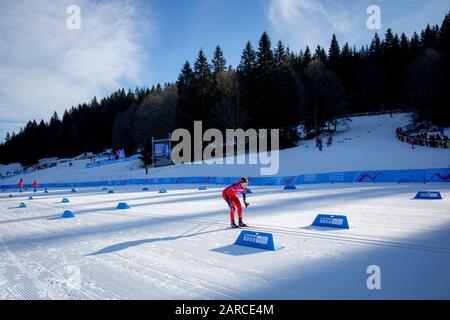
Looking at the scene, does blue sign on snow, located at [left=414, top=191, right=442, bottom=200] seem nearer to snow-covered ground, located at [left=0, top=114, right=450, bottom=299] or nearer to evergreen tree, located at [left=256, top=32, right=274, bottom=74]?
snow-covered ground, located at [left=0, top=114, right=450, bottom=299]

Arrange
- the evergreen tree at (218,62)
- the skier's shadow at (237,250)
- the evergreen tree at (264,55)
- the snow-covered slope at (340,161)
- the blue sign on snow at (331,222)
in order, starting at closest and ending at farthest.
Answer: the skier's shadow at (237,250) → the blue sign on snow at (331,222) → the snow-covered slope at (340,161) → the evergreen tree at (264,55) → the evergreen tree at (218,62)

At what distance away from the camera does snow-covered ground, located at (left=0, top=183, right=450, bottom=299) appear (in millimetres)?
4571

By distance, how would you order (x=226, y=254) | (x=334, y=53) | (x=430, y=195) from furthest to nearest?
(x=334, y=53) → (x=430, y=195) → (x=226, y=254)

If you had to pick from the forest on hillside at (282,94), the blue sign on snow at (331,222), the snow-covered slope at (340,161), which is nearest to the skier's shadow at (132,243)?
the blue sign on snow at (331,222)

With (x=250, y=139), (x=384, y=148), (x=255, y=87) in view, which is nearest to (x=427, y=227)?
(x=384, y=148)

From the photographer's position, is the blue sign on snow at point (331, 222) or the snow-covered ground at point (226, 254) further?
the blue sign on snow at point (331, 222)

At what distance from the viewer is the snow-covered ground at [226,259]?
180 inches

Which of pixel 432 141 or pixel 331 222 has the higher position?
pixel 432 141

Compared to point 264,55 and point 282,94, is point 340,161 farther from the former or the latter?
point 264,55

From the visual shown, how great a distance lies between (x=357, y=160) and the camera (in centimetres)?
2736

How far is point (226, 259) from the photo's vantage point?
616 centimetres

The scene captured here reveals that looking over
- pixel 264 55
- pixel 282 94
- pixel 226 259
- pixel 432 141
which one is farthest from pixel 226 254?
pixel 264 55

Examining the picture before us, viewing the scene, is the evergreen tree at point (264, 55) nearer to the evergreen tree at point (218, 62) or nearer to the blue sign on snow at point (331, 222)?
the evergreen tree at point (218, 62)

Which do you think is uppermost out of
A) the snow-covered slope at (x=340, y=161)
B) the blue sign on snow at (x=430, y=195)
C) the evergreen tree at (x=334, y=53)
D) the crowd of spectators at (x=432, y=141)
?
the evergreen tree at (x=334, y=53)
